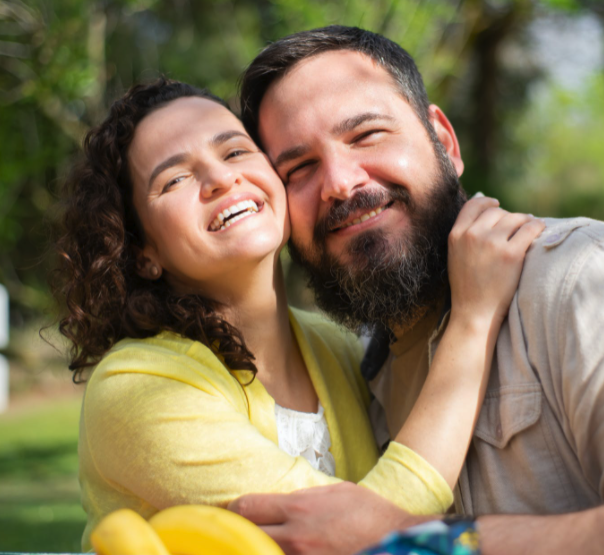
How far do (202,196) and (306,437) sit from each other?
3.09ft

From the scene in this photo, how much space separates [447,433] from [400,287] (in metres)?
0.62

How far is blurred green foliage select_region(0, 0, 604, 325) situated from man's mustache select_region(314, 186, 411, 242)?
125 cm

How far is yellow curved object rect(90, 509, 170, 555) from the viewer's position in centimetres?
160

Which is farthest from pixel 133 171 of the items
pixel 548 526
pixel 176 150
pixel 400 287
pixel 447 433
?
pixel 548 526

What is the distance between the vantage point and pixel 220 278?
8.86 ft

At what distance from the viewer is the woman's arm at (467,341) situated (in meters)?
2.16

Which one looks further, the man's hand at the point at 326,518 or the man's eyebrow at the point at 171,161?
the man's eyebrow at the point at 171,161

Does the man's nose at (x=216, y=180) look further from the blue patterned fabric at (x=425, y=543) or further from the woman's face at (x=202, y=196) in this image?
the blue patterned fabric at (x=425, y=543)

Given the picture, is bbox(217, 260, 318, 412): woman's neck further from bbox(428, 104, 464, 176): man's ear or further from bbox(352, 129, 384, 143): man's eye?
bbox(428, 104, 464, 176): man's ear

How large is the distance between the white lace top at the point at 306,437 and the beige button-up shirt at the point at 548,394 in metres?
0.51

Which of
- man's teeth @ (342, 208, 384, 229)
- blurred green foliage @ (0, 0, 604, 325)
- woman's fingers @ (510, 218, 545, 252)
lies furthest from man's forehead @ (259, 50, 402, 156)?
blurred green foliage @ (0, 0, 604, 325)

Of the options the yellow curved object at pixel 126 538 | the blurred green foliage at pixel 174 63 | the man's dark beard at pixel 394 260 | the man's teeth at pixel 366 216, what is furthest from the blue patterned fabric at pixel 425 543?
the blurred green foliage at pixel 174 63

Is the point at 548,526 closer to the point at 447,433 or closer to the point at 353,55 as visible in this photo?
the point at 447,433

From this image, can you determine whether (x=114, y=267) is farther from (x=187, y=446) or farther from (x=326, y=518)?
(x=326, y=518)
